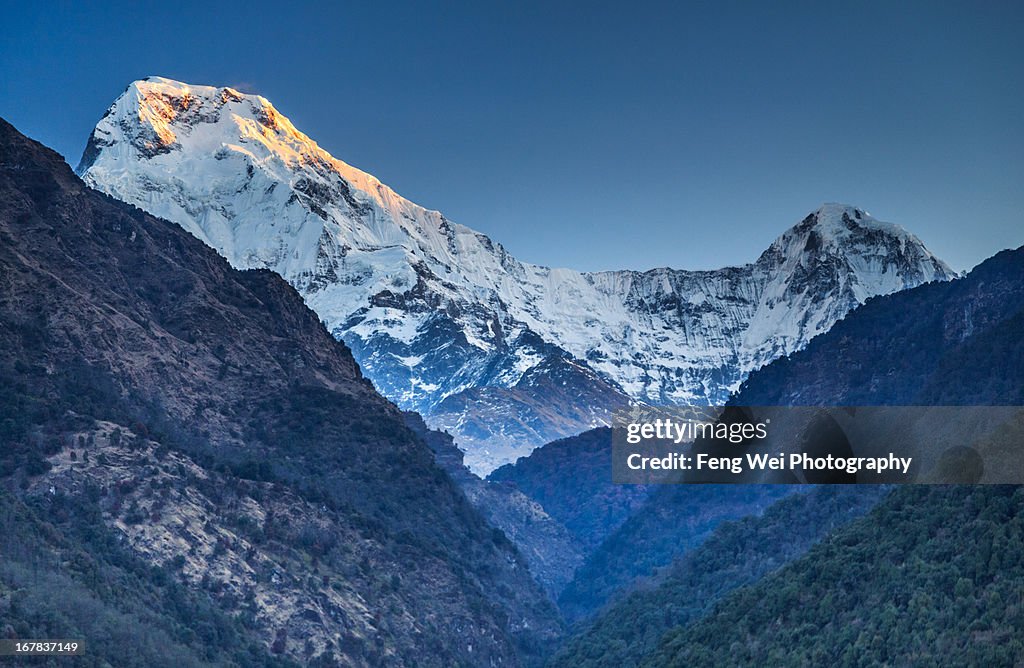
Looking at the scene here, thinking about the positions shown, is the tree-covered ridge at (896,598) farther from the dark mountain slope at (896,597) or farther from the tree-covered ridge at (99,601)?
the tree-covered ridge at (99,601)

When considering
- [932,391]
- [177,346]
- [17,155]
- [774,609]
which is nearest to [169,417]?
[177,346]

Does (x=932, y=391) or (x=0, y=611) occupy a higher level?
(x=932, y=391)

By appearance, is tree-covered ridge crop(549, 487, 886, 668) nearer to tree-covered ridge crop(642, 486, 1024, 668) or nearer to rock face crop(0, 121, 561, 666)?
rock face crop(0, 121, 561, 666)

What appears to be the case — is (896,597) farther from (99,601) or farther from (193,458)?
(193,458)

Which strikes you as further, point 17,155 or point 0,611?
point 17,155

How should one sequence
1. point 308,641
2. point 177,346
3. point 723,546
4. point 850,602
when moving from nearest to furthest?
1. point 850,602
2. point 308,641
3. point 177,346
4. point 723,546

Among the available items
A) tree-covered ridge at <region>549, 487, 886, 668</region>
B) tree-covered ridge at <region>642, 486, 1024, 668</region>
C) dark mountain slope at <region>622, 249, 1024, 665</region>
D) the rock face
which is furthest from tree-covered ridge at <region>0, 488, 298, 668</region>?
tree-covered ridge at <region>549, 487, 886, 668</region>

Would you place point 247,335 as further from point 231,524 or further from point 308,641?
point 308,641

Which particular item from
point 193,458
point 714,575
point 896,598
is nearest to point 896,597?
point 896,598
